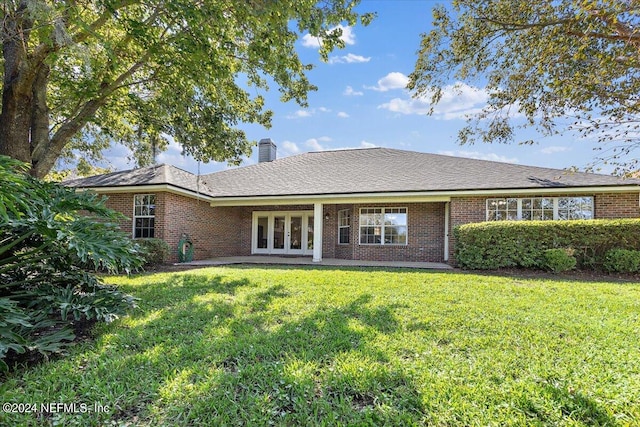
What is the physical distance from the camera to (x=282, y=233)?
15.5m

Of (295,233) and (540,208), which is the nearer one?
(540,208)

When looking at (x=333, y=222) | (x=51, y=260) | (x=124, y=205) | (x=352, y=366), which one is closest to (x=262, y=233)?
(x=333, y=222)

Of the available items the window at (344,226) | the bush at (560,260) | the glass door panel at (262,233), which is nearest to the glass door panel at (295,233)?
the glass door panel at (262,233)

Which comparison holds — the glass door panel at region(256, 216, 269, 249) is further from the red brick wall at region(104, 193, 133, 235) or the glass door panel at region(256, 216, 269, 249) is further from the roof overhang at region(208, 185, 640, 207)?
the red brick wall at region(104, 193, 133, 235)

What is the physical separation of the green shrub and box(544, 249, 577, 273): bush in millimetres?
912

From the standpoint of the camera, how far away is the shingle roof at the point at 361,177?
10.9 metres

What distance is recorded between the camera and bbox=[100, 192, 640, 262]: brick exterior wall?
11.0m

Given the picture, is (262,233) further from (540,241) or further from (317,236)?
(540,241)

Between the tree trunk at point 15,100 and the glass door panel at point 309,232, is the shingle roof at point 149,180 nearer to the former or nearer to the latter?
the tree trunk at point 15,100

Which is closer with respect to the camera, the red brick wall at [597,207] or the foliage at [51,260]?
the foliage at [51,260]

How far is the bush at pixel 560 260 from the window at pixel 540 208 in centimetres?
219

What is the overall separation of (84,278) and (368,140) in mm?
17466

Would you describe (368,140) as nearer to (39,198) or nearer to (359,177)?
(359,177)

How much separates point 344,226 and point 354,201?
2.27 m
